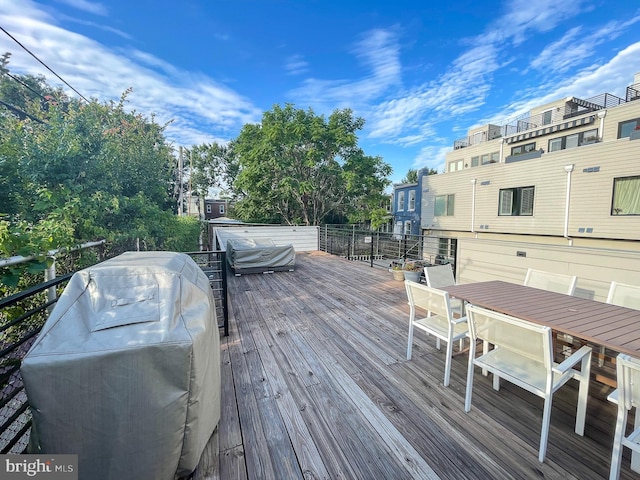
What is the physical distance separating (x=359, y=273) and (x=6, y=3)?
756cm

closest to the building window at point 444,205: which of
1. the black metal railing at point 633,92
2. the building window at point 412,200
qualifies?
the building window at point 412,200

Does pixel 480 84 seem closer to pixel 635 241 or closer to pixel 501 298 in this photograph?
pixel 635 241

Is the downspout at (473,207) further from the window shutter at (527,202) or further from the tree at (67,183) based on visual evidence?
Answer: the tree at (67,183)

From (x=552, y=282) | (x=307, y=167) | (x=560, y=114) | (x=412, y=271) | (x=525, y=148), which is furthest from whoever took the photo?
(x=307, y=167)

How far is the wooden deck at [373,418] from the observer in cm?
145

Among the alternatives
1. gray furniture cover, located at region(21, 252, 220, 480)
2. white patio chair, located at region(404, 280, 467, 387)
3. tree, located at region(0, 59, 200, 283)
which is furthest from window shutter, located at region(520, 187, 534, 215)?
gray furniture cover, located at region(21, 252, 220, 480)

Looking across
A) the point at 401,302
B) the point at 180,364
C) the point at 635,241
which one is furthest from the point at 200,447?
the point at 635,241

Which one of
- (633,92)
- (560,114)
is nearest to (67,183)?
(633,92)

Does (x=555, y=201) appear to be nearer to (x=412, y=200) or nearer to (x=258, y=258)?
(x=412, y=200)

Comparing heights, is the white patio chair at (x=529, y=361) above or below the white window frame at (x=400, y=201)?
below

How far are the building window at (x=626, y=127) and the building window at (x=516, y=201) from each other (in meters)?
3.77

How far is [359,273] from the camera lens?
6.28m

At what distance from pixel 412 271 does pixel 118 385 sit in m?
5.07

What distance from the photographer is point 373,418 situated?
1.82 metres
